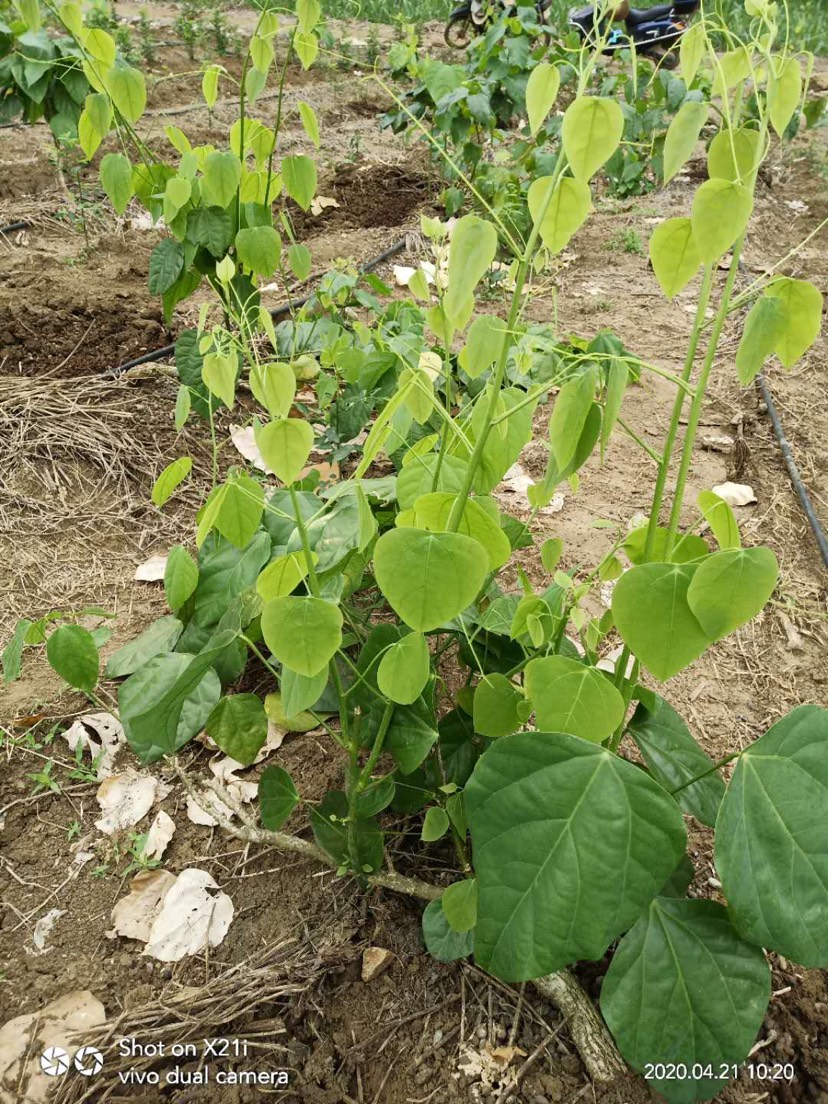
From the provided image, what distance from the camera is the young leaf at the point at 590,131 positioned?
2.29 feet

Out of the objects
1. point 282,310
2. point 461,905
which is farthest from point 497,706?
point 282,310

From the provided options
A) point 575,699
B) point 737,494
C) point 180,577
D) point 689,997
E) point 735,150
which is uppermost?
point 735,150

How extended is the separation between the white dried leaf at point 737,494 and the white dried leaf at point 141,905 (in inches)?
75.3

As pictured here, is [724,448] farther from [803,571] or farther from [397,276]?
[397,276]

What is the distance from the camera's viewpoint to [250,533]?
1.12 m

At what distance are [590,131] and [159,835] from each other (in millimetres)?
1351

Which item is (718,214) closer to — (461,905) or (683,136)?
(683,136)

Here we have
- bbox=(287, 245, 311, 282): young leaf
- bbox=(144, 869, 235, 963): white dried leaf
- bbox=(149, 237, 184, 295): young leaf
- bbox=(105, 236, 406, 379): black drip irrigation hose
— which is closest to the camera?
bbox=(144, 869, 235, 963): white dried leaf

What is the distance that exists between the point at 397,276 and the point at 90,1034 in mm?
3016

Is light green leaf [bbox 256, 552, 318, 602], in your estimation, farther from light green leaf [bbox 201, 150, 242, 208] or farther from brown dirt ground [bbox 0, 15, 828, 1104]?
light green leaf [bbox 201, 150, 242, 208]

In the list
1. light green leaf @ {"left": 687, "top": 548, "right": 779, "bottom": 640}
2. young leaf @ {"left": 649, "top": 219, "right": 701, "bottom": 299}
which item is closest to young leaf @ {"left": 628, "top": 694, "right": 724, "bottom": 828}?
light green leaf @ {"left": 687, "top": 548, "right": 779, "bottom": 640}

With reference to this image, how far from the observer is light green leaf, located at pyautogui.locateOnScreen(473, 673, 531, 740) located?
107 cm

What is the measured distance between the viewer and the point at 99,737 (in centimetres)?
164

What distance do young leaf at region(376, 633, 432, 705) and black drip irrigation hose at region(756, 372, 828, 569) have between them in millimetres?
1764
